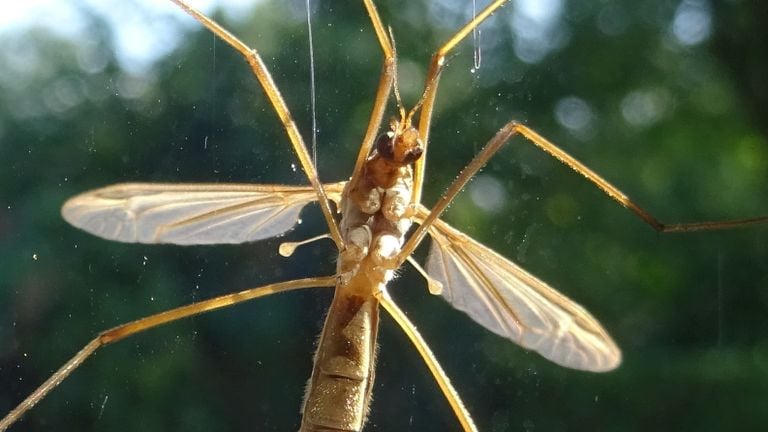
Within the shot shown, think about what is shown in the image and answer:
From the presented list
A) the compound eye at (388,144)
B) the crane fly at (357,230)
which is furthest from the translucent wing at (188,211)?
the compound eye at (388,144)

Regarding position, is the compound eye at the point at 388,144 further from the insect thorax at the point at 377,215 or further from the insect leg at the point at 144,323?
the insect leg at the point at 144,323

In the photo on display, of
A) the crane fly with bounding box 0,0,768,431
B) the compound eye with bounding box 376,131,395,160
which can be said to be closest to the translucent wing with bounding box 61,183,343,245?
the crane fly with bounding box 0,0,768,431

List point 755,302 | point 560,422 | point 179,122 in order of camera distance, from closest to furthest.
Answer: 1. point 179,122
2. point 560,422
3. point 755,302

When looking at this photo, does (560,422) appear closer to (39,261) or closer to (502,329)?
(502,329)

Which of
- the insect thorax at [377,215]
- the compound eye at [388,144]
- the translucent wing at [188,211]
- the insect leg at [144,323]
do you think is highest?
the compound eye at [388,144]

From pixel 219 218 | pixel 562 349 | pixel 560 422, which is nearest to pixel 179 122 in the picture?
pixel 219 218

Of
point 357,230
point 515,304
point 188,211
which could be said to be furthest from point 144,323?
point 515,304

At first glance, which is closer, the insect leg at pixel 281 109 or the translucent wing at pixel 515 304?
the insect leg at pixel 281 109
